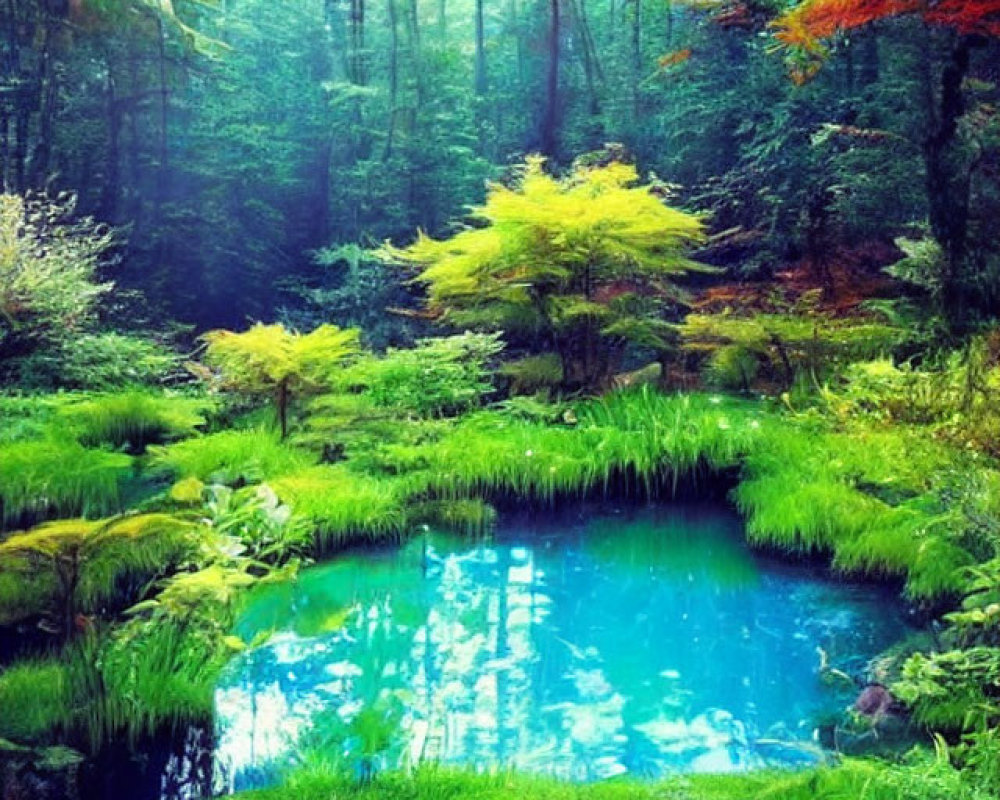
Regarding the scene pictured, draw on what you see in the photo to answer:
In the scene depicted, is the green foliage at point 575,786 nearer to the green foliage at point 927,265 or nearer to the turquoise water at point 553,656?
the turquoise water at point 553,656

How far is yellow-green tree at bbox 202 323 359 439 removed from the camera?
668 cm

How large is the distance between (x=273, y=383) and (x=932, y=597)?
487cm

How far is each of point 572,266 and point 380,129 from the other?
6.37m

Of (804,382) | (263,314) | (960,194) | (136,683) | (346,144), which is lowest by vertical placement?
(136,683)

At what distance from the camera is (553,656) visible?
450cm

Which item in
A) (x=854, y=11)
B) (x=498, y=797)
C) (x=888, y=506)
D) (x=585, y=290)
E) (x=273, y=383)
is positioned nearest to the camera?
(x=498, y=797)

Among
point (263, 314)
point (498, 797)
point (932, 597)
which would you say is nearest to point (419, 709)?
point (498, 797)

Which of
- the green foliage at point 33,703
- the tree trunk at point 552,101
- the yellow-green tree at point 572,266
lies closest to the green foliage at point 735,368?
the yellow-green tree at point 572,266

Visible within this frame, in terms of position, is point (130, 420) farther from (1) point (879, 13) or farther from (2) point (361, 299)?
(1) point (879, 13)

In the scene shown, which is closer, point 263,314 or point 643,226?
point 643,226

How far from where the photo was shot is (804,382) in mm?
8008

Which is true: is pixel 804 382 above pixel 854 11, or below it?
below

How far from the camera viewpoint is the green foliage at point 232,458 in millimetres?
6203

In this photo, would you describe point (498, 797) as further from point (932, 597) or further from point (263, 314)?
point (263, 314)
